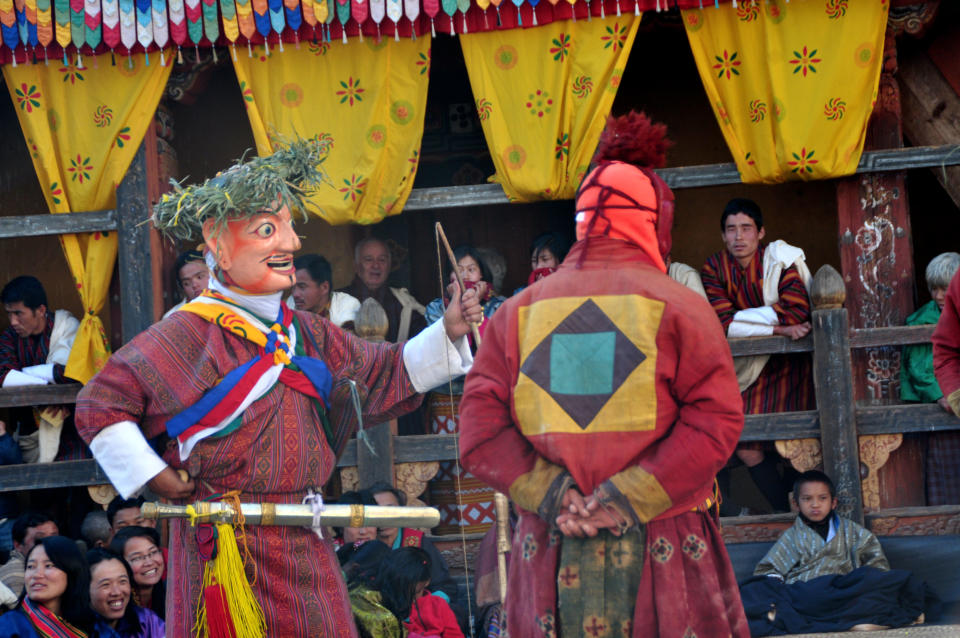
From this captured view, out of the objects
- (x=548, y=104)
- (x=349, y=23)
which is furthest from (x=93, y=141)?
(x=548, y=104)

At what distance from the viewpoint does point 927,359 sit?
619 centimetres

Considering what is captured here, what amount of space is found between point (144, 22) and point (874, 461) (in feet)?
15.2

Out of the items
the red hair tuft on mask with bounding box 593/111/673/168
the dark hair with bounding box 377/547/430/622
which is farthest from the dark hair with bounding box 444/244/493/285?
the red hair tuft on mask with bounding box 593/111/673/168

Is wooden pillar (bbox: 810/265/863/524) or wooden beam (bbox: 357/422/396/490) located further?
wooden beam (bbox: 357/422/396/490)

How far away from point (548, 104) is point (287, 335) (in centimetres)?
281

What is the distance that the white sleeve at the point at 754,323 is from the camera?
623 centimetres

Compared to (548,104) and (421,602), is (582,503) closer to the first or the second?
(421,602)

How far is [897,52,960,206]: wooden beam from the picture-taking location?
23.0 feet

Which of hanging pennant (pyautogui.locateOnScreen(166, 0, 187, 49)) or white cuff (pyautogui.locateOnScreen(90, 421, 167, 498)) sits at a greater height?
hanging pennant (pyautogui.locateOnScreen(166, 0, 187, 49))

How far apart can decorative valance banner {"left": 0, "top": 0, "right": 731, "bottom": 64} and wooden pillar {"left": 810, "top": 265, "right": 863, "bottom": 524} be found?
171 centimetres

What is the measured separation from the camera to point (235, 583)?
12.2 ft

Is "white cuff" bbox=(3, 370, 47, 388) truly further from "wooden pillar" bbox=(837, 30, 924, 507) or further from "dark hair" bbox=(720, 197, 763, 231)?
"wooden pillar" bbox=(837, 30, 924, 507)

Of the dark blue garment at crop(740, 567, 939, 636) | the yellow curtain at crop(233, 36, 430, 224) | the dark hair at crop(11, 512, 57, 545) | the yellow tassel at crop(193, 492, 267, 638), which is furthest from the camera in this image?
the yellow curtain at crop(233, 36, 430, 224)

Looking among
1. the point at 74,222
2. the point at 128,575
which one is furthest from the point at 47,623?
the point at 74,222
